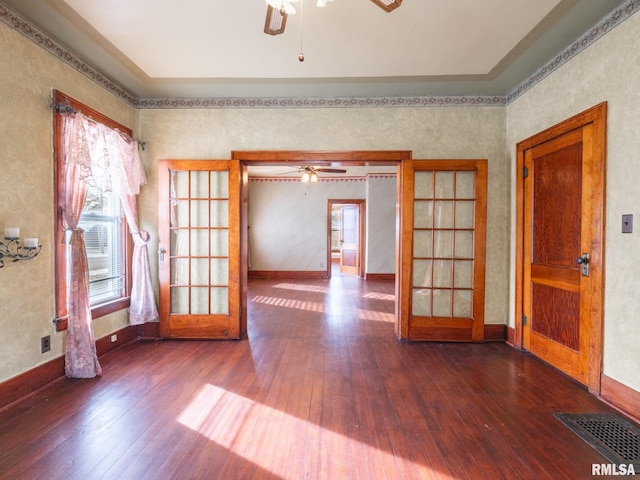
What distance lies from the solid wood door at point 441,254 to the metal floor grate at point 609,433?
5.12 ft

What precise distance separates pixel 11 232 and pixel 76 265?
62cm

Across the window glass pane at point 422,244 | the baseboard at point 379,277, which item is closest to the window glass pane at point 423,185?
the window glass pane at point 422,244

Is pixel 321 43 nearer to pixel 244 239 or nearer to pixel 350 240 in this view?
pixel 244 239

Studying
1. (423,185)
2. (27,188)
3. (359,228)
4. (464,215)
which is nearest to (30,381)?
(27,188)

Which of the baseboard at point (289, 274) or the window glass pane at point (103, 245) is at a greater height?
the window glass pane at point (103, 245)

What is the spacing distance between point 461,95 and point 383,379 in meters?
3.31

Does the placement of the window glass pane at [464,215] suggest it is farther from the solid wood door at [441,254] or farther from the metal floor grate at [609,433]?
the metal floor grate at [609,433]

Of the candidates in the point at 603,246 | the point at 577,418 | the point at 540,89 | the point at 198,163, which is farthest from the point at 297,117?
the point at 577,418

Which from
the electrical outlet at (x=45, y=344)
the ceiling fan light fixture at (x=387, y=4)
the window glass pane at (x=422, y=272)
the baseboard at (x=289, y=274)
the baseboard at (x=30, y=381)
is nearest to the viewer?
the ceiling fan light fixture at (x=387, y=4)

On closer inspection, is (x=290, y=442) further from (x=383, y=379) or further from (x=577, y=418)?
(x=577, y=418)

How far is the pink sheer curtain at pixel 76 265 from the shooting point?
2892 mm

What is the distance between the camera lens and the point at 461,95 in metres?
3.92

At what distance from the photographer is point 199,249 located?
4.00 meters

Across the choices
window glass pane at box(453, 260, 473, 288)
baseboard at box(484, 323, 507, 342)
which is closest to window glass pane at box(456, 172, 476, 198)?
window glass pane at box(453, 260, 473, 288)
